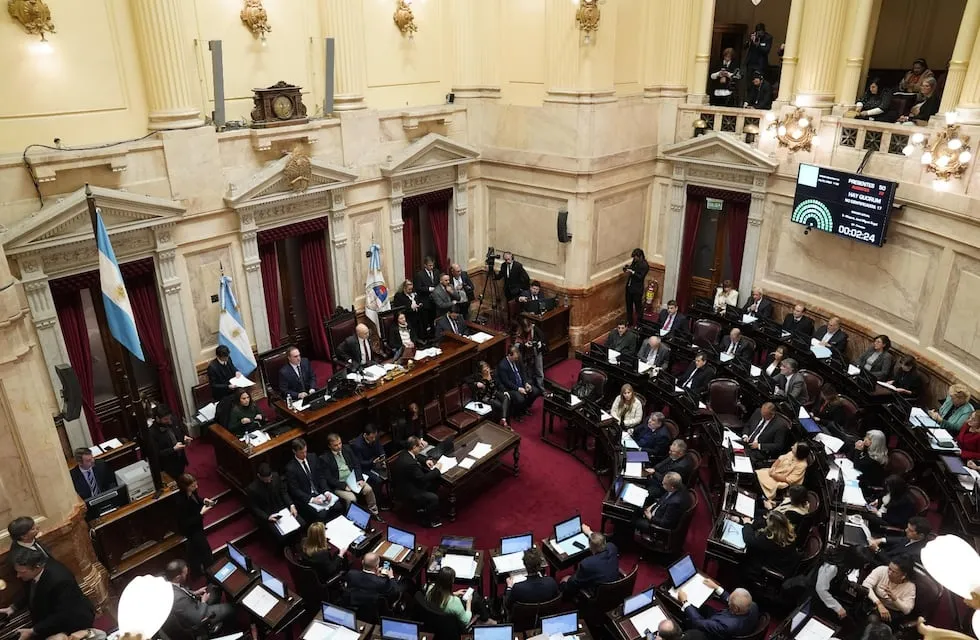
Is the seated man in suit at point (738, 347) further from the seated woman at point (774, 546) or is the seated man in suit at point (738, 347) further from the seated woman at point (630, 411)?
the seated woman at point (774, 546)

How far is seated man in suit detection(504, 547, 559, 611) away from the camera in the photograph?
6535 mm

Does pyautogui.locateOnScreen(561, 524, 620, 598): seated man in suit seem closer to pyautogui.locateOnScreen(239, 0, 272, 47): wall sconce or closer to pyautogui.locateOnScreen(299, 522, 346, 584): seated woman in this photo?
pyautogui.locateOnScreen(299, 522, 346, 584): seated woman

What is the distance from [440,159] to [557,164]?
2.21 metres

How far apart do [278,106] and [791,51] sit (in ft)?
29.0

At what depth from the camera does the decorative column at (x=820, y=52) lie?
11516mm

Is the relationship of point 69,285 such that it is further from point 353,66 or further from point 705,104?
point 705,104

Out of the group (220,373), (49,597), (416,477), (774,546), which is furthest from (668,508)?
(220,373)

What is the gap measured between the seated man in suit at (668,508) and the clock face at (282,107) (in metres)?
7.55

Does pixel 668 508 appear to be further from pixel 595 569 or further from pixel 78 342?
pixel 78 342

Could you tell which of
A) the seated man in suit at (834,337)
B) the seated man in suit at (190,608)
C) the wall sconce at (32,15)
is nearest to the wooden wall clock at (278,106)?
the wall sconce at (32,15)

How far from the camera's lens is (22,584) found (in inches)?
260

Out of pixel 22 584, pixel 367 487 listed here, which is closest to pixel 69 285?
pixel 22 584

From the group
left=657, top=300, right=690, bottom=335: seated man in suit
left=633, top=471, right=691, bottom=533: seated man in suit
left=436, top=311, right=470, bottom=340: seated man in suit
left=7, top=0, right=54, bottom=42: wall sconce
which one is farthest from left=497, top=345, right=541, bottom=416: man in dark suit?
left=7, top=0, right=54, bottom=42: wall sconce

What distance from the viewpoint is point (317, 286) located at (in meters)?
11.8
